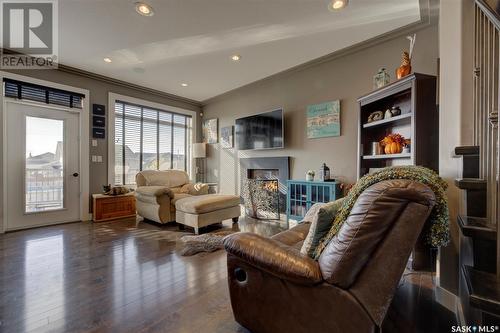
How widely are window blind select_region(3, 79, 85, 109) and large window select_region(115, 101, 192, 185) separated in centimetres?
71

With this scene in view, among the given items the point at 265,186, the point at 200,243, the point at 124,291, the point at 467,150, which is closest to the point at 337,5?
the point at 467,150

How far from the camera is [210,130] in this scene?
5.71 meters

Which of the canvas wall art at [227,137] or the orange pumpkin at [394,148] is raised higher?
the canvas wall art at [227,137]

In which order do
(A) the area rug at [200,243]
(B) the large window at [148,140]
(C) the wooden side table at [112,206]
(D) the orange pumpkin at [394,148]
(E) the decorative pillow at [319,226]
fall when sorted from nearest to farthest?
(E) the decorative pillow at [319,226]
(D) the orange pumpkin at [394,148]
(A) the area rug at [200,243]
(C) the wooden side table at [112,206]
(B) the large window at [148,140]

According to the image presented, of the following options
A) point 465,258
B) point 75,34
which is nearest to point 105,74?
point 75,34

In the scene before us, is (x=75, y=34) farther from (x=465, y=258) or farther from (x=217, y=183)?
(x=465, y=258)

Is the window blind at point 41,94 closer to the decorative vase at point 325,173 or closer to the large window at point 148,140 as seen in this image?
the large window at point 148,140

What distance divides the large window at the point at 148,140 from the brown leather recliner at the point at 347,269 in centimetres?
434

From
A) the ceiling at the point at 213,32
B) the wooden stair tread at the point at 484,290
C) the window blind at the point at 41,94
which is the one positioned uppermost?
the ceiling at the point at 213,32

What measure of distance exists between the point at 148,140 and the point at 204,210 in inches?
106

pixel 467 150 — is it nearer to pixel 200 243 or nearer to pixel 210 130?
pixel 200 243

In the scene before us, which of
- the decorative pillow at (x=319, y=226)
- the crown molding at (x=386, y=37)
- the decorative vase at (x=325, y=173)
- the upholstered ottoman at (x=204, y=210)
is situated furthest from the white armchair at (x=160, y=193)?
the decorative pillow at (x=319, y=226)

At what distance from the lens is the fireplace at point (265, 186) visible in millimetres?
4141

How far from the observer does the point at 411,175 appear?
95 cm
